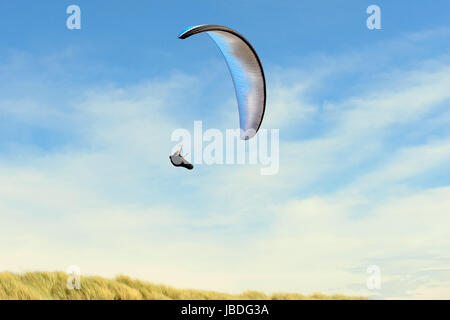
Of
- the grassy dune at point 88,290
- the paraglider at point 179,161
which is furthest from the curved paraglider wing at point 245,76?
the grassy dune at point 88,290

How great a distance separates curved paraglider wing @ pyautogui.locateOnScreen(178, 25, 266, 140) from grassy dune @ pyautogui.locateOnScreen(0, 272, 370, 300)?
7231 millimetres

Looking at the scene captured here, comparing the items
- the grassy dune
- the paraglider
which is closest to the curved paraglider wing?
the paraglider

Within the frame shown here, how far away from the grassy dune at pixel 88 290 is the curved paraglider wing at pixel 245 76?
23.7 ft

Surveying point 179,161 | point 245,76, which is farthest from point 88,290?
point 245,76

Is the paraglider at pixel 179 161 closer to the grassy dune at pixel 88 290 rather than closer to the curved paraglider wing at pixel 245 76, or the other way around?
the curved paraglider wing at pixel 245 76

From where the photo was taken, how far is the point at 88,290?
18.5 m

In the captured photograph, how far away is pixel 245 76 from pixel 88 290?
1060cm

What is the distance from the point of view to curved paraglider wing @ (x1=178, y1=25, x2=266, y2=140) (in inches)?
715

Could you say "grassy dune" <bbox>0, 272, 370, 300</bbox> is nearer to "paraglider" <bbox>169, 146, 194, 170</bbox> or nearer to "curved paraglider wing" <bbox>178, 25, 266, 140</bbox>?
"paraglider" <bbox>169, 146, 194, 170</bbox>
